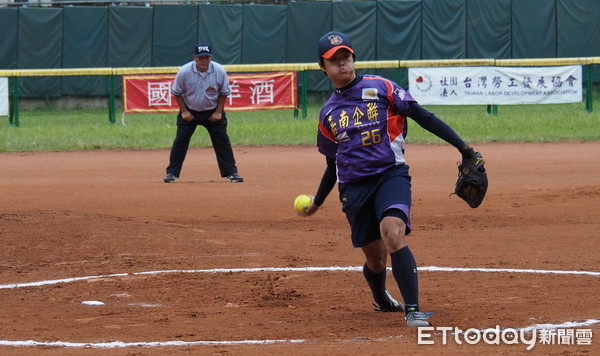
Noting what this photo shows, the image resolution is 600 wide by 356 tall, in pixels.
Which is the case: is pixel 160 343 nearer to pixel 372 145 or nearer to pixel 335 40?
pixel 372 145

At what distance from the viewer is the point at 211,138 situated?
565 inches

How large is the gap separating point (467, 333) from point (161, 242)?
181 inches

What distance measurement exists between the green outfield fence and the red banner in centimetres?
28

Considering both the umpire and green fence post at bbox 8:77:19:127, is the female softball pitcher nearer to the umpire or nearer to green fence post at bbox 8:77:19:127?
the umpire

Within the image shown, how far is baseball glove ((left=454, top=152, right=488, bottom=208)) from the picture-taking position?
624cm

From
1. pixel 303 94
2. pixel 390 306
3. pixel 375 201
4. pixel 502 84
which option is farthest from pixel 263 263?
pixel 502 84

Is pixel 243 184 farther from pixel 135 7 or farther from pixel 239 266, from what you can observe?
pixel 135 7

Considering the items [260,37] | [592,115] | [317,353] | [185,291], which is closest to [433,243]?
[185,291]

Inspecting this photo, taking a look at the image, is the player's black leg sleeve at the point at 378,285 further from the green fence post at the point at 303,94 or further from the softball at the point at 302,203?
the green fence post at the point at 303,94

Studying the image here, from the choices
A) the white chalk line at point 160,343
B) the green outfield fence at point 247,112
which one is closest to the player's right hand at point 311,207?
the white chalk line at point 160,343

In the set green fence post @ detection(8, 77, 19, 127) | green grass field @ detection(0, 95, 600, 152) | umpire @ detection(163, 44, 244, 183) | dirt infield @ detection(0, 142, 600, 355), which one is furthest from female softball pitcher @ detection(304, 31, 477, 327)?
green fence post @ detection(8, 77, 19, 127)

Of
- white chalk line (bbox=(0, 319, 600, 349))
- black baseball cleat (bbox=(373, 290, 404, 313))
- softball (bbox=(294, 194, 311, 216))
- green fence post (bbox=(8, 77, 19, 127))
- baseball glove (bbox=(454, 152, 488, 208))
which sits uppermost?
green fence post (bbox=(8, 77, 19, 127))

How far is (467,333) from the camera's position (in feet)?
18.8

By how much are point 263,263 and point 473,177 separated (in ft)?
9.78
